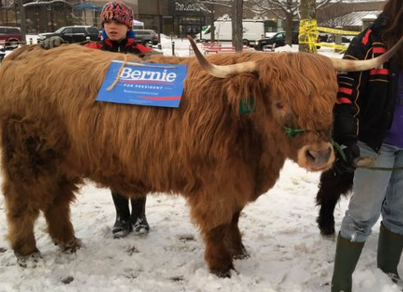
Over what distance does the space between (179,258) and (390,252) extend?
67.9 inches

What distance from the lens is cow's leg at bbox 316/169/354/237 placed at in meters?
3.76

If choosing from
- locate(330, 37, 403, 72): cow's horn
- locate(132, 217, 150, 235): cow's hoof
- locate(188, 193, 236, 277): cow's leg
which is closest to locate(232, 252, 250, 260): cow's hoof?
locate(188, 193, 236, 277): cow's leg

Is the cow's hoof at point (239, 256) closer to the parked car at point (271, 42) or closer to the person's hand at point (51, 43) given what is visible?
the person's hand at point (51, 43)

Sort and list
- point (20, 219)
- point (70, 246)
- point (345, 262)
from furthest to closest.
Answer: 1. point (70, 246)
2. point (20, 219)
3. point (345, 262)

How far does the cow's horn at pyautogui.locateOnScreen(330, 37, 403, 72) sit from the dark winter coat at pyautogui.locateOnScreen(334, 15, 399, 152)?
9cm

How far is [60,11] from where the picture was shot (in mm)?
45750

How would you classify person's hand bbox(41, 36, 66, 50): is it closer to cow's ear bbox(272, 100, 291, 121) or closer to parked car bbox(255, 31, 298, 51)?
cow's ear bbox(272, 100, 291, 121)

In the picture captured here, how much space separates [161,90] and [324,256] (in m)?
2.04

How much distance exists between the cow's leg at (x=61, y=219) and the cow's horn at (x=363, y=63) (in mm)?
2540

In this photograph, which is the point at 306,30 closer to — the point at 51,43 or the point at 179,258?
the point at 51,43

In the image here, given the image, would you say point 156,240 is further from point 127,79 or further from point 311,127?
point 311,127

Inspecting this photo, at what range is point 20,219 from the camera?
357cm

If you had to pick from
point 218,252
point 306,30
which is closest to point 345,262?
point 218,252

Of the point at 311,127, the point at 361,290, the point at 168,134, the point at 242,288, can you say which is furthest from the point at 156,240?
the point at 311,127
